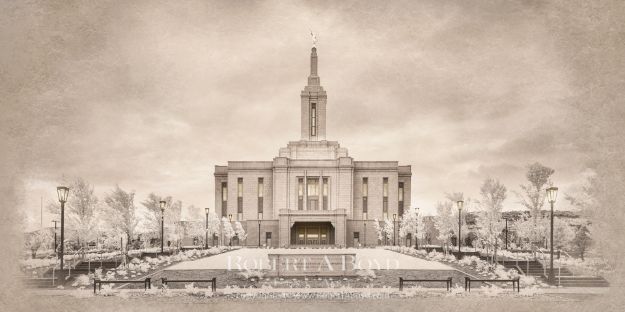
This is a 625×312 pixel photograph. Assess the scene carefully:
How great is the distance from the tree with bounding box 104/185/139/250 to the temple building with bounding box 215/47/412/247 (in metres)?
21.8

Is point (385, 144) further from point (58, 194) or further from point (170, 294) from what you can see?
point (58, 194)

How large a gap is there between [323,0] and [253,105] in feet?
10.2

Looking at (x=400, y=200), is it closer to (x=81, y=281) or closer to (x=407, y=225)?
(x=407, y=225)

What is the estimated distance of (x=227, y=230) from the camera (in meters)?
32.2

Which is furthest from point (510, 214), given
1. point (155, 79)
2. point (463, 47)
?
point (155, 79)

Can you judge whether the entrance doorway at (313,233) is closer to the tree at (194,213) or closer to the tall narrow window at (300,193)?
the tall narrow window at (300,193)

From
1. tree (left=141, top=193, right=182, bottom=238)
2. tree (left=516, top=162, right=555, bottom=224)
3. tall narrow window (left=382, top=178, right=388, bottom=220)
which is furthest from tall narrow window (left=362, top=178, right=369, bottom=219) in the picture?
tree (left=516, top=162, right=555, bottom=224)

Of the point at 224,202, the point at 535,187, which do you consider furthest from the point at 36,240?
the point at 224,202

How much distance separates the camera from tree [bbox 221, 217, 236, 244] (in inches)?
1261

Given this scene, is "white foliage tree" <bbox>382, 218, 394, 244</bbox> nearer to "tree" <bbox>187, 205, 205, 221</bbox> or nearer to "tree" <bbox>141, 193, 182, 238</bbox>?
"tree" <bbox>187, 205, 205, 221</bbox>

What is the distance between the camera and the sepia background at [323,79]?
1106cm

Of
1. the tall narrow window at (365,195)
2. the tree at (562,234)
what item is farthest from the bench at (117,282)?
the tall narrow window at (365,195)

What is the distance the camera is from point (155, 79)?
38.8 feet

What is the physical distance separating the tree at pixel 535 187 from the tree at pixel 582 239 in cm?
103
